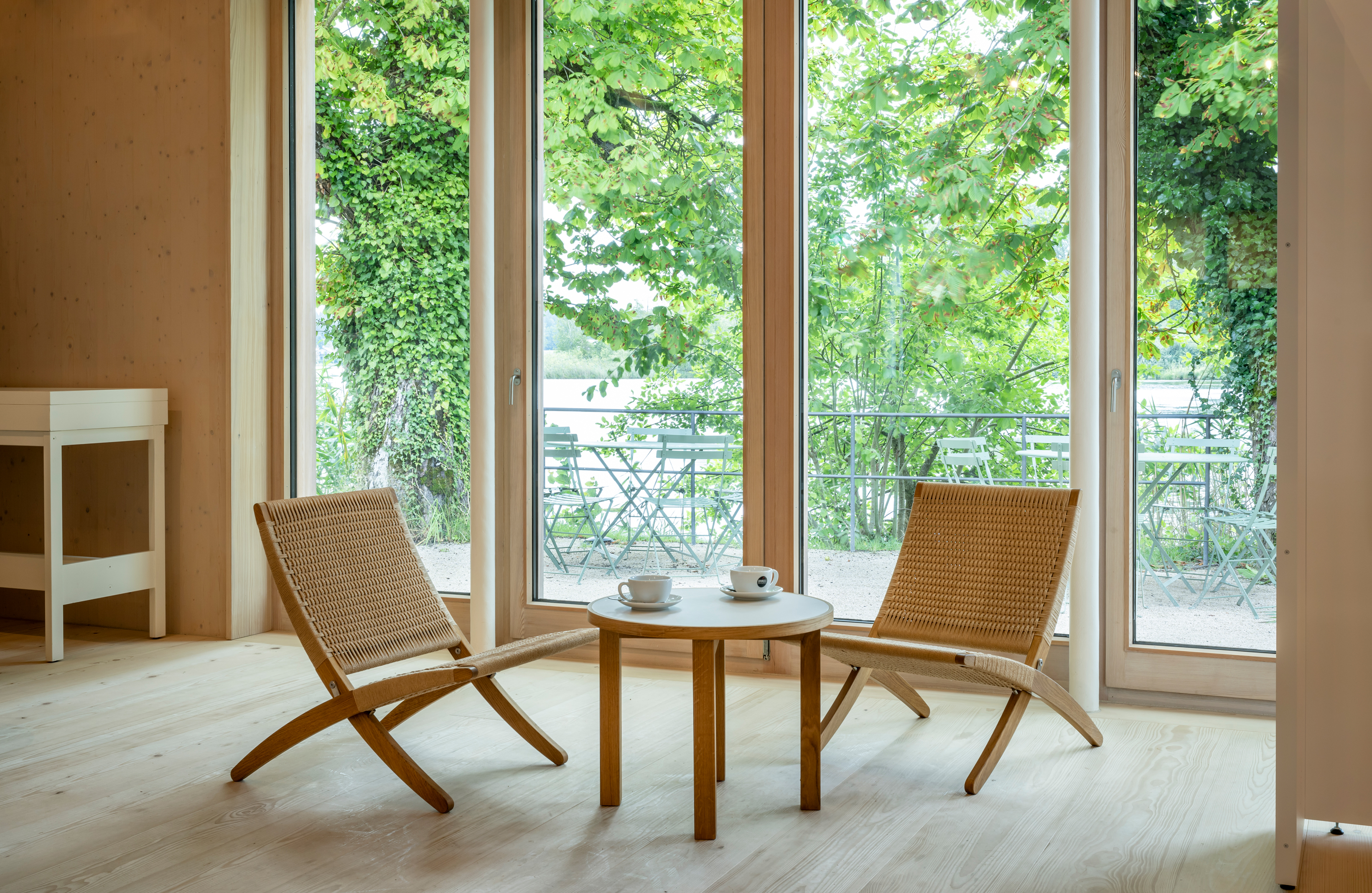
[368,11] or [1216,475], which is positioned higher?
[368,11]

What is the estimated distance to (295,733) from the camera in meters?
2.69

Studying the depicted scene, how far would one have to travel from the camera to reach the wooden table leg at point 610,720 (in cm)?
259

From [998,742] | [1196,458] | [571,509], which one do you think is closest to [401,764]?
[998,742]

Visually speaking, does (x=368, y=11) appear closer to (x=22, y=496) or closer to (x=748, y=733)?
(x=22, y=496)

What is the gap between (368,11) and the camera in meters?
4.54

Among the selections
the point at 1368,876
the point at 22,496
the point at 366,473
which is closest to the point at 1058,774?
the point at 1368,876

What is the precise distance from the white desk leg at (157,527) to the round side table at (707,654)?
103 inches

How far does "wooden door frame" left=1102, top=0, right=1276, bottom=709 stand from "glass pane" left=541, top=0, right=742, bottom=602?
1245mm

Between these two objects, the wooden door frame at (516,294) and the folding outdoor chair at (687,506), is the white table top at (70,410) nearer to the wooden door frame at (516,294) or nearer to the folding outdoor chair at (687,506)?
the wooden door frame at (516,294)

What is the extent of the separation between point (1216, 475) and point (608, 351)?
84.1 inches

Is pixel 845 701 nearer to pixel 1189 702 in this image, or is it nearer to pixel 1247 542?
pixel 1189 702

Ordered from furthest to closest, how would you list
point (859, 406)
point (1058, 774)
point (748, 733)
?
point (859, 406), point (748, 733), point (1058, 774)

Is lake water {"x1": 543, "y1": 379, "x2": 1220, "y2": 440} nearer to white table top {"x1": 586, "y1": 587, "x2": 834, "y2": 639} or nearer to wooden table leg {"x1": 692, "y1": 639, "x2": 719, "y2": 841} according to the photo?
white table top {"x1": 586, "y1": 587, "x2": 834, "y2": 639}

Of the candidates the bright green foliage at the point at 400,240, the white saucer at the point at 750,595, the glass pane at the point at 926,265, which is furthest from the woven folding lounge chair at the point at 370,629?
the glass pane at the point at 926,265
